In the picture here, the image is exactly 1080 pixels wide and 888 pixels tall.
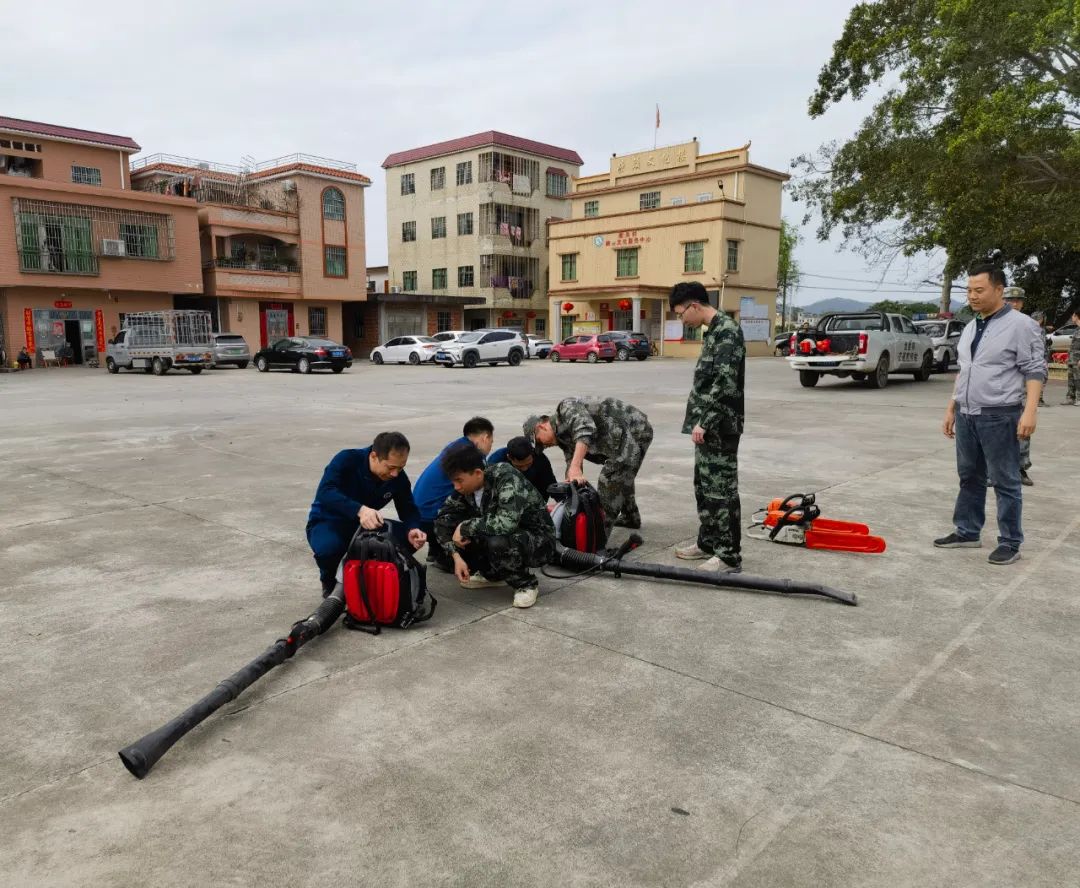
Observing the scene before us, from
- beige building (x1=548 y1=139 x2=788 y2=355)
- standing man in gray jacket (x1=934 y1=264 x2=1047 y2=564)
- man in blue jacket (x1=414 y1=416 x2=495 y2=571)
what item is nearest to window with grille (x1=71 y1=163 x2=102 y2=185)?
beige building (x1=548 y1=139 x2=788 y2=355)

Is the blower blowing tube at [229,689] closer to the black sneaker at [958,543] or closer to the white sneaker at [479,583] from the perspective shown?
the white sneaker at [479,583]

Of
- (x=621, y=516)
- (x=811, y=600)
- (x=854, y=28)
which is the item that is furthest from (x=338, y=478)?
(x=854, y=28)

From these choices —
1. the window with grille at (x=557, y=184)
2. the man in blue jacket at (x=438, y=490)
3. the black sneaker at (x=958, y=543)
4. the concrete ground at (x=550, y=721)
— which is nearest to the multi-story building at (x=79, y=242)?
the window with grille at (x=557, y=184)

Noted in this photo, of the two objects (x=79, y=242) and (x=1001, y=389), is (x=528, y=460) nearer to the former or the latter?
(x=1001, y=389)

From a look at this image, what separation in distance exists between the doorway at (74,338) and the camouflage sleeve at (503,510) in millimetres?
34705

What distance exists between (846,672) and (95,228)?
119 ft

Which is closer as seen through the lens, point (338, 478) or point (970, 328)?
point (338, 478)

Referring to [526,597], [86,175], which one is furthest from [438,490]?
[86,175]

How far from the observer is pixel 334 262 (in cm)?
4062

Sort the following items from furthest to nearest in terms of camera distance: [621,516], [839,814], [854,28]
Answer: [854,28] → [621,516] → [839,814]

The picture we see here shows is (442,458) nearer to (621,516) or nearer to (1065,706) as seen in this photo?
(621,516)

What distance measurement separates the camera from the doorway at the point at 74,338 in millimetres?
33094

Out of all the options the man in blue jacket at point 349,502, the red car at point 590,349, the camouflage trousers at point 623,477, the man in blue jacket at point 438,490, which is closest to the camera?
the man in blue jacket at point 349,502

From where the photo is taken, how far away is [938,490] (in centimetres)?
738
